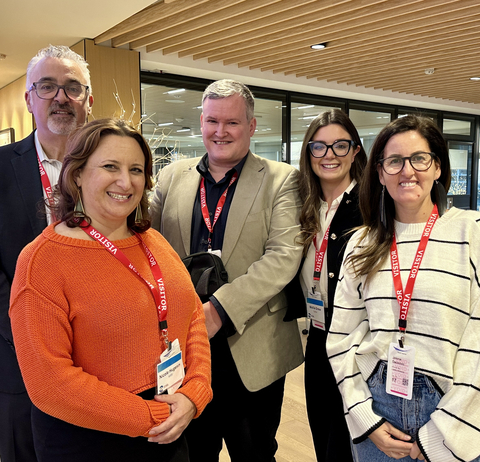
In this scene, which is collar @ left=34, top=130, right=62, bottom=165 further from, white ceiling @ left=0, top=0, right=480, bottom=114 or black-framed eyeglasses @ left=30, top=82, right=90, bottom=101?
white ceiling @ left=0, top=0, right=480, bottom=114

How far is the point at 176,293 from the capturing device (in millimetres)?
1439

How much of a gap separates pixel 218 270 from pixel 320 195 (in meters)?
0.66

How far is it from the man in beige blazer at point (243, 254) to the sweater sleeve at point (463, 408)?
2.40 feet

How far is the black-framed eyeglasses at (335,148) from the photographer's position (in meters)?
2.04

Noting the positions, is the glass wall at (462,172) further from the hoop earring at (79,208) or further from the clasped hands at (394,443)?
the hoop earring at (79,208)

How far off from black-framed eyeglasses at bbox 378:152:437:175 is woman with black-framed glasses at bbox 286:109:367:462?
1.53 feet

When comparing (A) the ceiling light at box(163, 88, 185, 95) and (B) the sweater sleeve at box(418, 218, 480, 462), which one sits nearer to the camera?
(B) the sweater sleeve at box(418, 218, 480, 462)

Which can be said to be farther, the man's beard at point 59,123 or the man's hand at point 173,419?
the man's beard at point 59,123

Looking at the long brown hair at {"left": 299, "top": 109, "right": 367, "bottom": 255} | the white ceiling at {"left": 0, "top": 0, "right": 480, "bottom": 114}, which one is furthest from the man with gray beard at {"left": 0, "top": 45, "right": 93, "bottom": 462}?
the white ceiling at {"left": 0, "top": 0, "right": 480, "bottom": 114}

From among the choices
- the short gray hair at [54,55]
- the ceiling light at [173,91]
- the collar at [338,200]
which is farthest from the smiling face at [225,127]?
the ceiling light at [173,91]

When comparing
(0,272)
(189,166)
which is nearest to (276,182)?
(189,166)

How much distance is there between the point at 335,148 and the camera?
2.05 metres

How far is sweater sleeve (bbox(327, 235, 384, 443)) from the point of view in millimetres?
1516

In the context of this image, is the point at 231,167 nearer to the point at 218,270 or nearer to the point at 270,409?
the point at 218,270
